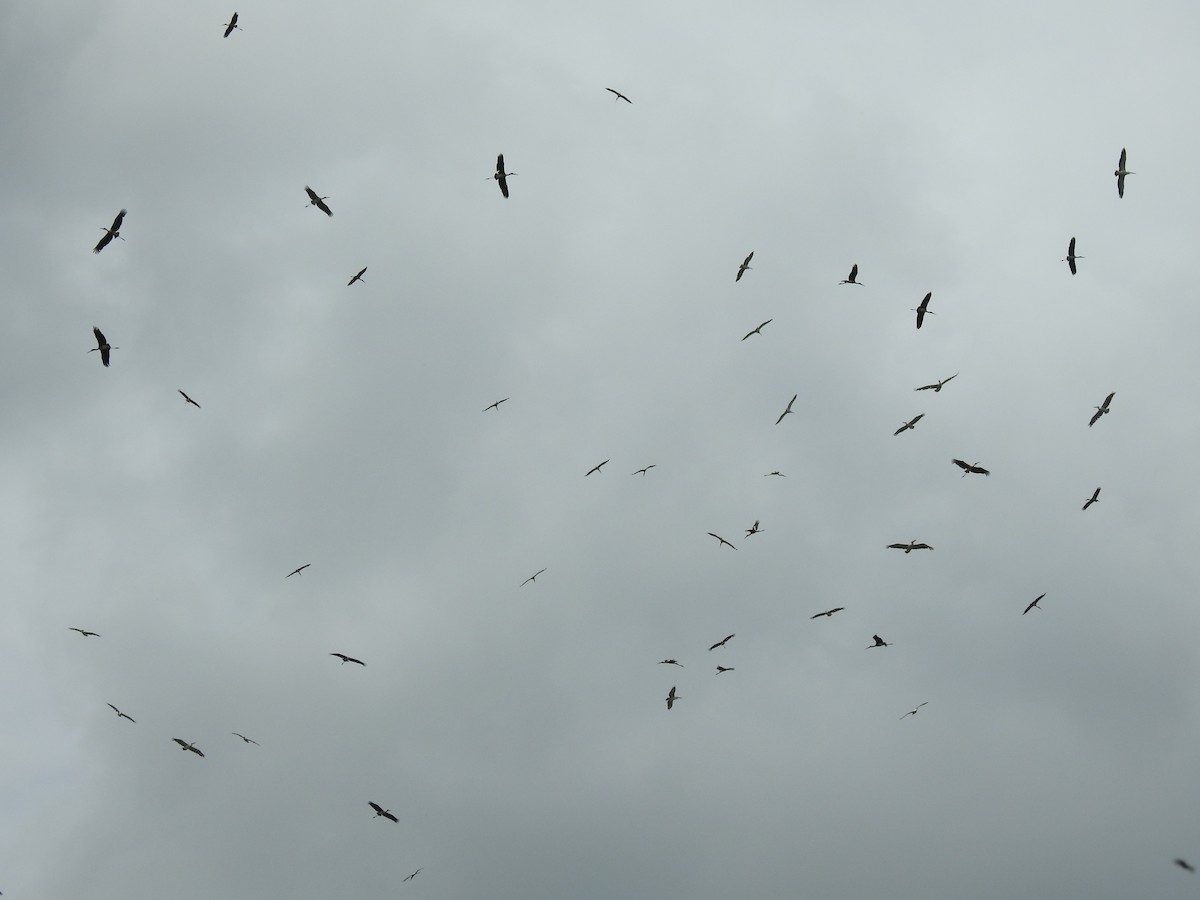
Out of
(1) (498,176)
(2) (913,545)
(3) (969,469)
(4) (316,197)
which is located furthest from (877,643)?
(4) (316,197)

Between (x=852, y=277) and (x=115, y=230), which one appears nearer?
(x=115, y=230)

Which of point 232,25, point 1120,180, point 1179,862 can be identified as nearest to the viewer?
point 1179,862

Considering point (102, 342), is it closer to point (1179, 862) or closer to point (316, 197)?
point (316, 197)

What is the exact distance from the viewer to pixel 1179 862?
60094 mm

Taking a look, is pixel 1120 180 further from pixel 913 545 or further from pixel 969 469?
pixel 913 545

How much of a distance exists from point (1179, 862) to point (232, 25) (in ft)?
277

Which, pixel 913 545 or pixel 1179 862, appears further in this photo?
pixel 913 545

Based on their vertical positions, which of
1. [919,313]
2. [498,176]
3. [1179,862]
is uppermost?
[498,176]

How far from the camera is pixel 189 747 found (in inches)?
4092

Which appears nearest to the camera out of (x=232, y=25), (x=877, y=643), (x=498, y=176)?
(x=498, y=176)

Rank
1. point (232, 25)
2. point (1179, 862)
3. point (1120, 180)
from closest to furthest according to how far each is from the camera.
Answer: point (1179, 862)
point (232, 25)
point (1120, 180)

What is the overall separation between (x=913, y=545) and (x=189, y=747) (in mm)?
65987

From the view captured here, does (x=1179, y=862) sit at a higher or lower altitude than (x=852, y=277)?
lower

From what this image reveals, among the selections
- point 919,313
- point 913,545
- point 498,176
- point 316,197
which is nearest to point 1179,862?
point 913,545
